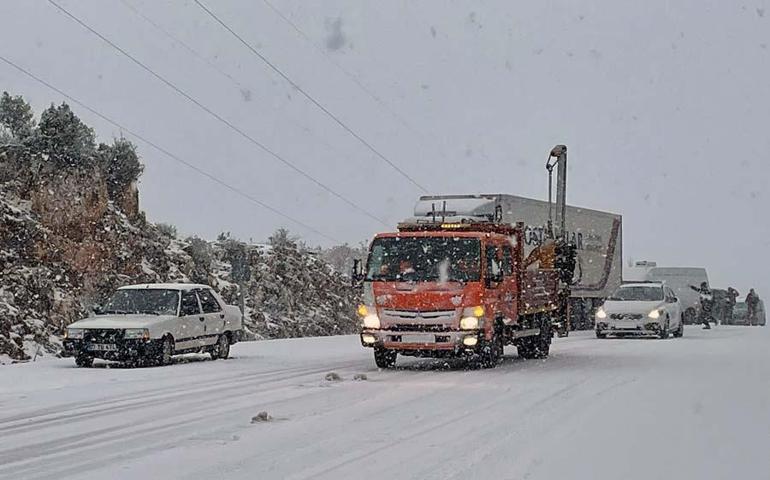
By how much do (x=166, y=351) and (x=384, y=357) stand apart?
3862 millimetres

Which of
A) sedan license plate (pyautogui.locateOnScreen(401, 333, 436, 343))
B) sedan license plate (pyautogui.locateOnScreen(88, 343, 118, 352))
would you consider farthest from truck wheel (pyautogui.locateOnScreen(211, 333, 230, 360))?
sedan license plate (pyautogui.locateOnScreen(401, 333, 436, 343))

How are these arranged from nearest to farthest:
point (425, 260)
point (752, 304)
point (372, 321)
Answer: point (372, 321) → point (425, 260) → point (752, 304)

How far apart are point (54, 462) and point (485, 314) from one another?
10854 mm

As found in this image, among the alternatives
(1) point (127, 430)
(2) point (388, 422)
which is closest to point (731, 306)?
(2) point (388, 422)

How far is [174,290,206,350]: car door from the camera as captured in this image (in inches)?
802

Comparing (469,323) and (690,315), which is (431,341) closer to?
(469,323)

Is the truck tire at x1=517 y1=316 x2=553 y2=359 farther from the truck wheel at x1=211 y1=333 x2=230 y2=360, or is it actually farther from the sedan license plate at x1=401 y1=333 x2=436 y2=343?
→ the truck wheel at x1=211 y1=333 x2=230 y2=360

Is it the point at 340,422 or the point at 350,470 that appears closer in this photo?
the point at 350,470

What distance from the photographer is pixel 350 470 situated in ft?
27.5

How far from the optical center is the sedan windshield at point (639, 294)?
108 feet

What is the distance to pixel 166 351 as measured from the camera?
19.8 meters

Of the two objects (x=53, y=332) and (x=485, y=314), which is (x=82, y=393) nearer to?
(x=485, y=314)

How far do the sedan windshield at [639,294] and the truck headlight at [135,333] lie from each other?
1783 cm

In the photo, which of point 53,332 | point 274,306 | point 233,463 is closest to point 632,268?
point 274,306
